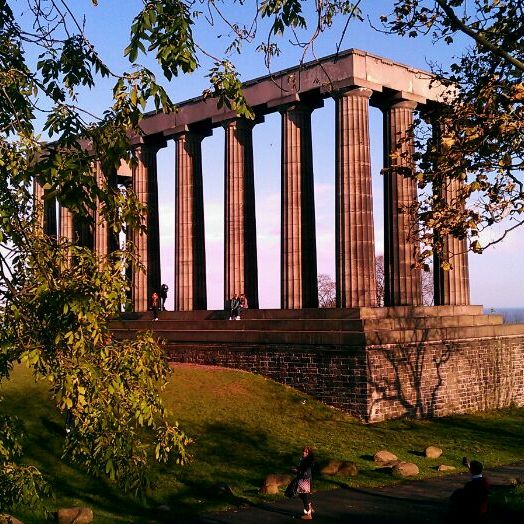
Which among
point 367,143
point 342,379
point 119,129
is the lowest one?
point 342,379

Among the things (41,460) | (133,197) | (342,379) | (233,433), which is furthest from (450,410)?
(133,197)

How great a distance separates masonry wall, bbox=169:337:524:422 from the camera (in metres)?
32.2

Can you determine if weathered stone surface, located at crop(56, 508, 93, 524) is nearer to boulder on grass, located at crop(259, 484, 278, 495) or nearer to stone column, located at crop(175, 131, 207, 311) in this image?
boulder on grass, located at crop(259, 484, 278, 495)

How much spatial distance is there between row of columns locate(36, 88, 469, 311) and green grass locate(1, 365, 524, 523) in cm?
602

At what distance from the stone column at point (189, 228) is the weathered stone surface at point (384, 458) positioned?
2035 cm

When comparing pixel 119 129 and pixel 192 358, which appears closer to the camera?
pixel 119 129

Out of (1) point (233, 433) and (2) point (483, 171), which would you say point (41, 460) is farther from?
(2) point (483, 171)

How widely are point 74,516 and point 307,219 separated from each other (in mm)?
21879

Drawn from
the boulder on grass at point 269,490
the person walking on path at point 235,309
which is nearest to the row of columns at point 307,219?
the person walking on path at point 235,309

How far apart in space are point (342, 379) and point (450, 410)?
6.44 meters

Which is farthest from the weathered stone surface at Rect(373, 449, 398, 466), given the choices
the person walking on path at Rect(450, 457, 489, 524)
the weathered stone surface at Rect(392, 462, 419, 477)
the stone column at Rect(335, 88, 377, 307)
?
the person walking on path at Rect(450, 457, 489, 524)

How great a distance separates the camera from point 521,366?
134 ft

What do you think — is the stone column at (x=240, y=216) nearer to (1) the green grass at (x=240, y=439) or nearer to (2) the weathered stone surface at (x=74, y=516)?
(1) the green grass at (x=240, y=439)

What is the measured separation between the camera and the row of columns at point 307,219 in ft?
117
